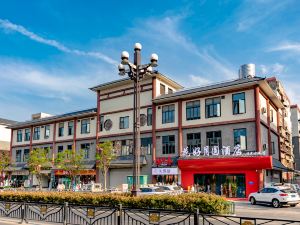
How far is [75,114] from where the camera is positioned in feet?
150

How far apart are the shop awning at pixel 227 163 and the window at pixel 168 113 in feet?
16.2

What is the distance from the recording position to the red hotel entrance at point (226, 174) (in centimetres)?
2994

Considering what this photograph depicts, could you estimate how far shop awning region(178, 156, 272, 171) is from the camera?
2933 cm

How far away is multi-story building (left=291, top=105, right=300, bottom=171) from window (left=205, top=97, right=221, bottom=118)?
1578 inches

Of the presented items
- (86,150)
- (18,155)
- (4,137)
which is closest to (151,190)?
(86,150)

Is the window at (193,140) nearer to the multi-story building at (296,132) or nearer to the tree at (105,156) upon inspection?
the tree at (105,156)

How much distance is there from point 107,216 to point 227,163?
20798 mm

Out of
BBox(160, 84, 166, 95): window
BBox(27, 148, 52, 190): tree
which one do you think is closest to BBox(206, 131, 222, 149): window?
BBox(160, 84, 166, 95): window

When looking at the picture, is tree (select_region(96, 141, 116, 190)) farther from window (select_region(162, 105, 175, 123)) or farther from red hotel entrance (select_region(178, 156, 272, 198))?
red hotel entrance (select_region(178, 156, 272, 198))

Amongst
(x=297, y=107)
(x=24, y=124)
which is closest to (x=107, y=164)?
(x=24, y=124)

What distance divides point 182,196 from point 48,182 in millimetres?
37288

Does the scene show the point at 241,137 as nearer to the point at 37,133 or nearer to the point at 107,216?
the point at 107,216

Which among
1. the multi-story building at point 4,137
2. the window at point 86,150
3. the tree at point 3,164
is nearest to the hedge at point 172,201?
the window at point 86,150

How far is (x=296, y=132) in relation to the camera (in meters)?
68.3
